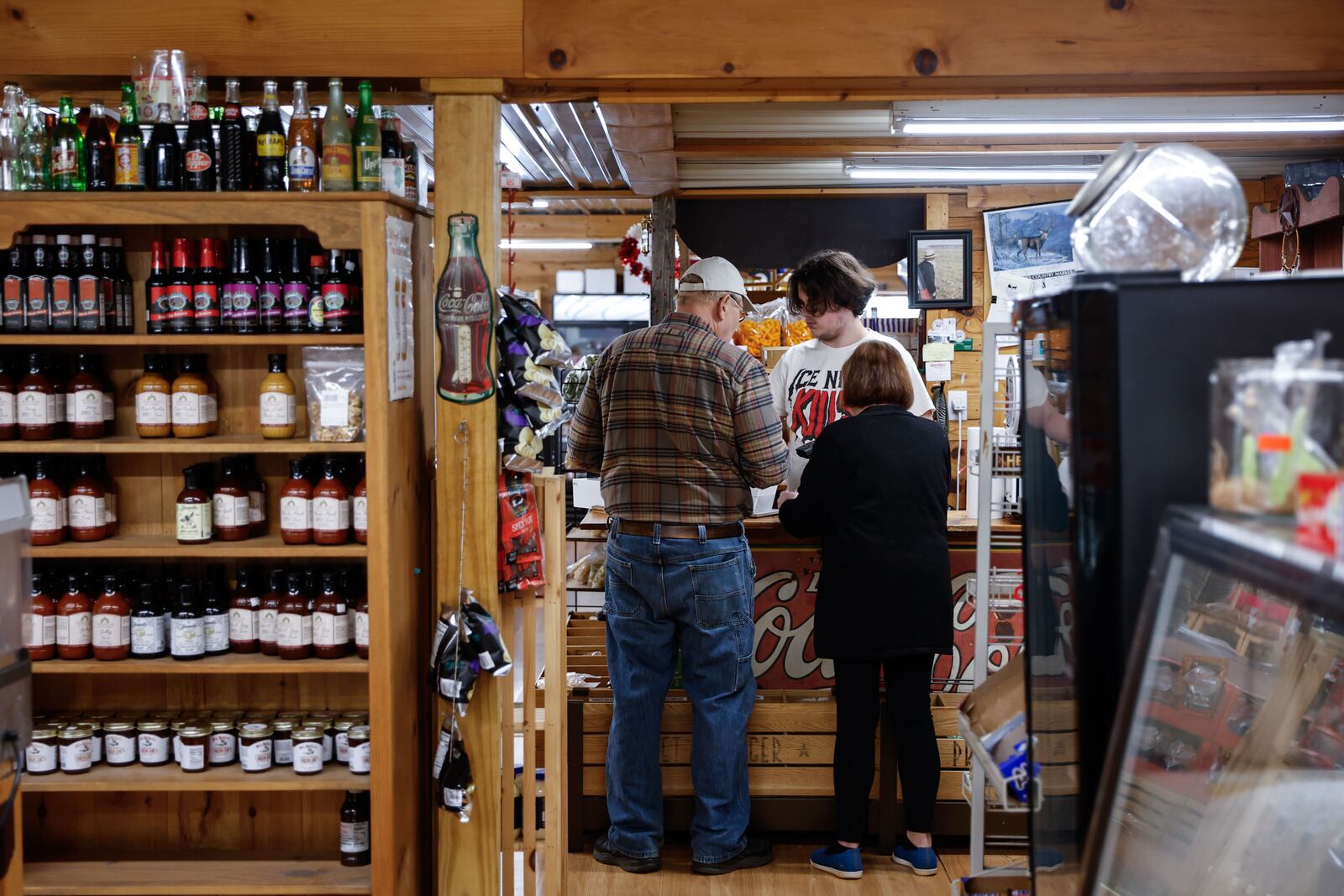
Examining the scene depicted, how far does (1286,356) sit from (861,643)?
7.98 ft

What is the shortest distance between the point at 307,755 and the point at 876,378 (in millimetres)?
1918

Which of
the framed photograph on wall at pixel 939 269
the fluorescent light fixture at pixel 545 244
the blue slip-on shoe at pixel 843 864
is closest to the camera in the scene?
the blue slip-on shoe at pixel 843 864

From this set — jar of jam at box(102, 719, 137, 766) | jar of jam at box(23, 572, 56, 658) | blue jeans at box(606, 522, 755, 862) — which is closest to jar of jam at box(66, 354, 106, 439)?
jar of jam at box(23, 572, 56, 658)

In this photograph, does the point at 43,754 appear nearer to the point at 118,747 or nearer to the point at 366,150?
the point at 118,747

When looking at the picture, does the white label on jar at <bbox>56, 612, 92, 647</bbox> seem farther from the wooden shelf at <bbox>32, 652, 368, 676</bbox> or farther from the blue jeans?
the blue jeans

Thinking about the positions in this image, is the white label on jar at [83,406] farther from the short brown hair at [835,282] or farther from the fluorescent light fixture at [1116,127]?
the fluorescent light fixture at [1116,127]

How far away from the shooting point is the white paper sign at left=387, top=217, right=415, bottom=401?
116 inches

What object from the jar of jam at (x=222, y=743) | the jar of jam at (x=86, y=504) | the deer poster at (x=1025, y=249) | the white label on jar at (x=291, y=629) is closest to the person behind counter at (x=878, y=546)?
the white label on jar at (x=291, y=629)

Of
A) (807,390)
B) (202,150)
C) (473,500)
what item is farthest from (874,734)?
(202,150)

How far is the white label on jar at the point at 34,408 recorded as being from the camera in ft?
9.89

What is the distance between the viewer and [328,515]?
9.90 ft

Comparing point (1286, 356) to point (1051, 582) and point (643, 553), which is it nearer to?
point (1051, 582)

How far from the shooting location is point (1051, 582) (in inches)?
76.1

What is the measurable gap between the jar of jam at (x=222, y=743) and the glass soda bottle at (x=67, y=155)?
1.41 meters
